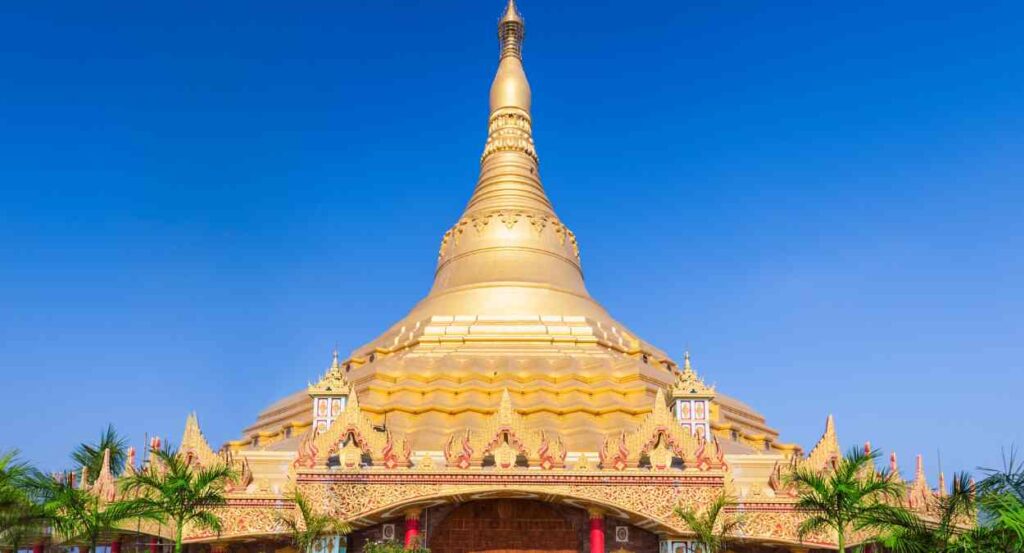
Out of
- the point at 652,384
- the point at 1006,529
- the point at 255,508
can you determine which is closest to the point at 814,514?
the point at 652,384

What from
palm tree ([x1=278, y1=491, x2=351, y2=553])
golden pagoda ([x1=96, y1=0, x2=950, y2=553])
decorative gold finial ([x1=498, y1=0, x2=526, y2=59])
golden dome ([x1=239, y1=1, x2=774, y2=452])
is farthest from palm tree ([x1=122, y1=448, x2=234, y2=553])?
decorative gold finial ([x1=498, y1=0, x2=526, y2=59])

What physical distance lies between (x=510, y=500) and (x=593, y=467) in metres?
2.31

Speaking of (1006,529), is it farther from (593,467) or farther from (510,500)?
(510,500)

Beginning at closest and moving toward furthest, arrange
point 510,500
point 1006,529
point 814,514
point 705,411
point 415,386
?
point 1006,529 < point 814,514 < point 510,500 < point 705,411 < point 415,386

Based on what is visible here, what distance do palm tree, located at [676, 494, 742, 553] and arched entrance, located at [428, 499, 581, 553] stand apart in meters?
3.05

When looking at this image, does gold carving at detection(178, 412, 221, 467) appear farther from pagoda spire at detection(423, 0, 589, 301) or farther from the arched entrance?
pagoda spire at detection(423, 0, 589, 301)

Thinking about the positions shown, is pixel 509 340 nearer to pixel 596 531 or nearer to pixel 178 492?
pixel 596 531

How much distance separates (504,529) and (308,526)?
Result: 4918 mm

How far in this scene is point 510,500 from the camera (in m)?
23.9

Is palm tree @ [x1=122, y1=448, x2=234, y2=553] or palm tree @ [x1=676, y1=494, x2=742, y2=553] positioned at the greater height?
palm tree @ [x1=122, y1=448, x2=234, y2=553]

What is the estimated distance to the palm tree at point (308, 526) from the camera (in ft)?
70.2

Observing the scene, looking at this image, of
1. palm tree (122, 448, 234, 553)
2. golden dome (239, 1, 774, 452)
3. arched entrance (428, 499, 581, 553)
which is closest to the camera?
palm tree (122, 448, 234, 553)

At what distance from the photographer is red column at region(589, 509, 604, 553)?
74.7 ft

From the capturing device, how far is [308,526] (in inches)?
841
